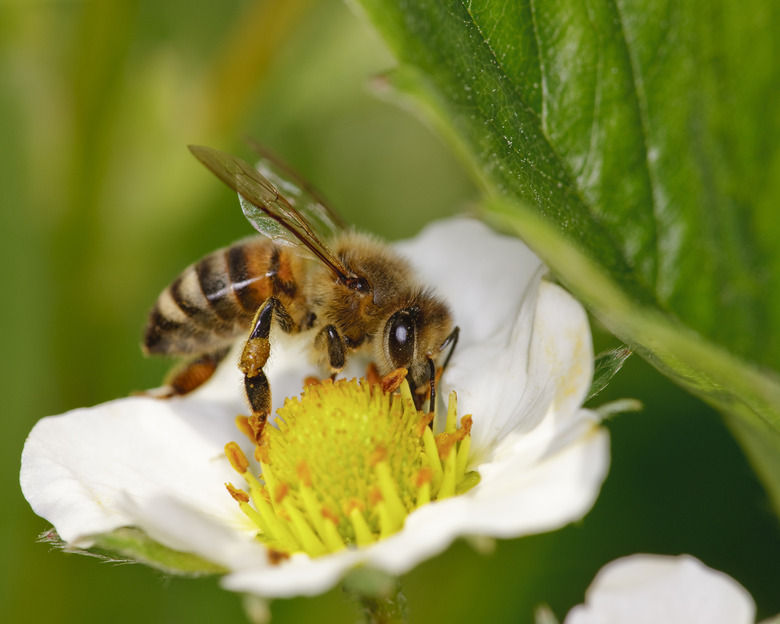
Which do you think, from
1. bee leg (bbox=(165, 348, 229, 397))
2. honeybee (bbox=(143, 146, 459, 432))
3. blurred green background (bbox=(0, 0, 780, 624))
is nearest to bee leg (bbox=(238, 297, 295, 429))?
honeybee (bbox=(143, 146, 459, 432))

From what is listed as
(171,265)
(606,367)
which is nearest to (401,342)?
(606,367)

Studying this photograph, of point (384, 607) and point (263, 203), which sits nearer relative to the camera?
point (384, 607)

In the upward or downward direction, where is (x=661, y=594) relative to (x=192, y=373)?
downward

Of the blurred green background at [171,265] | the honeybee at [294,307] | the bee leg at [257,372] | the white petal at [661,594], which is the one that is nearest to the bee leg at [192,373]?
the honeybee at [294,307]

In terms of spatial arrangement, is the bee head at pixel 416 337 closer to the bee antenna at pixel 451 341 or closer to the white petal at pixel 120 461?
the bee antenna at pixel 451 341

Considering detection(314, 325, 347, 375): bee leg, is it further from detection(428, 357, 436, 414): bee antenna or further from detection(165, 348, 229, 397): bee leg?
detection(165, 348, 229, 397): bee leg

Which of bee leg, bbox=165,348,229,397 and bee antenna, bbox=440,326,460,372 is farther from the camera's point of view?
bee leg, bbox=165,348,229,397

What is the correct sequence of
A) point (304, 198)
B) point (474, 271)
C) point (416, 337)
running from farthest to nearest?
point (304, 198)
point (474, 271)
point (416, 337)

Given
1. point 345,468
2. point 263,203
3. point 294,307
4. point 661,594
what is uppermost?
A: point 263,203

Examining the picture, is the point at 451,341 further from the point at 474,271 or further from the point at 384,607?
the point at 384,607
